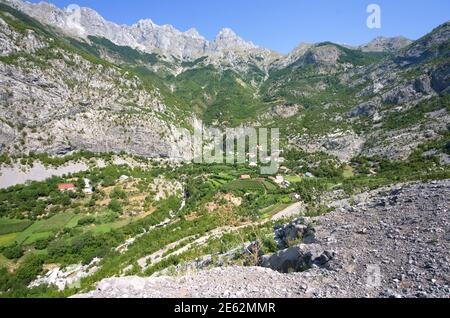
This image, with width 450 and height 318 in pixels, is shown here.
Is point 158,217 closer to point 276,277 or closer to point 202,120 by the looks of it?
point 276,277

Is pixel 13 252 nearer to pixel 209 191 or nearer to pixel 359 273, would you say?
pixel 209 191

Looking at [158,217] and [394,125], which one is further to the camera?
[394,125]

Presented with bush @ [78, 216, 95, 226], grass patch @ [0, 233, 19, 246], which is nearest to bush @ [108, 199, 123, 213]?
bush @ [78, 216, 95, 226]

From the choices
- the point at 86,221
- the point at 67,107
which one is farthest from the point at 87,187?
the point at 67,107

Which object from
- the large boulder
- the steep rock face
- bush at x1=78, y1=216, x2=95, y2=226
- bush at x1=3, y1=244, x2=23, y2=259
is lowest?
bush at x1=3, y1=244, x2=23, y2=259

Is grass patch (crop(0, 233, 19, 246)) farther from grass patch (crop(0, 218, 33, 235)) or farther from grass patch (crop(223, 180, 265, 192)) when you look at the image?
grass patch (crop(223, 180, 265, 192))
